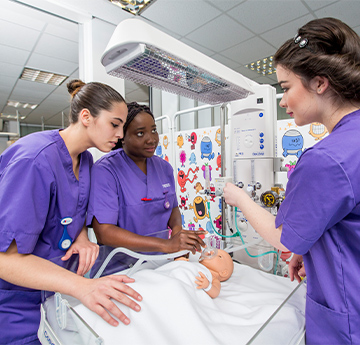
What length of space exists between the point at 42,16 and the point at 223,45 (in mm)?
2315

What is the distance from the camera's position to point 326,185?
0.59m

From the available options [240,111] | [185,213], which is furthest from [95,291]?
[185,213]

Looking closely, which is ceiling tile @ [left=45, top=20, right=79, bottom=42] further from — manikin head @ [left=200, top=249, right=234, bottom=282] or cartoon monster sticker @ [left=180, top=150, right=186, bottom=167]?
manikin head @ [left=200, top=249, right=234, bottom=282]

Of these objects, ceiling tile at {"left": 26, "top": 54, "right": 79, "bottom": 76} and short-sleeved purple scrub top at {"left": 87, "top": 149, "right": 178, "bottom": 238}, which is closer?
short-sleeved purple scrub top at {"left": 87, "top": 149, "right": 178, "bottom": 238}

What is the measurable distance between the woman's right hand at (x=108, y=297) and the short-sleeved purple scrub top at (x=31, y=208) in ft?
0.77

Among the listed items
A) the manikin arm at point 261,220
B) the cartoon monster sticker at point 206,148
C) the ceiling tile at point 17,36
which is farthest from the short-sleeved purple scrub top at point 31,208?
the ceiling tile at point 17,36

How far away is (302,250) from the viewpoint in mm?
653

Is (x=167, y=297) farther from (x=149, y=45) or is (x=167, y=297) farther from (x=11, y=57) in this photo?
(x=11, y=57)

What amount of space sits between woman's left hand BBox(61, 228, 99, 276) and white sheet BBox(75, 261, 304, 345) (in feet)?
0.69

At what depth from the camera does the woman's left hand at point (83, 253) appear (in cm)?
98

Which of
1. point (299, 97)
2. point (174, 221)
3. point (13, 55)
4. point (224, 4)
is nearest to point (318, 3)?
point (224, 4)

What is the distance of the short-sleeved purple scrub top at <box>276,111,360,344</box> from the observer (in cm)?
58

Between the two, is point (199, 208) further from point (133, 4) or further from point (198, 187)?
point (133, 4)

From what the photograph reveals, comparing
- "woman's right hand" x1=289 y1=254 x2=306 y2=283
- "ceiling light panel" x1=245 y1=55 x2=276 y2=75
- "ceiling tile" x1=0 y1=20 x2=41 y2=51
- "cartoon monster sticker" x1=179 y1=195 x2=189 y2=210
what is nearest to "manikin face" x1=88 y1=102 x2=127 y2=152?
"woman's right hand" x1=289 y1=254 x2=306 y2=283
